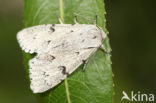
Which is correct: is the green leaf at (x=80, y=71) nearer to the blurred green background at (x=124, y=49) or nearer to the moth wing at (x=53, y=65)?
the moth wing at (x=53, y=65)

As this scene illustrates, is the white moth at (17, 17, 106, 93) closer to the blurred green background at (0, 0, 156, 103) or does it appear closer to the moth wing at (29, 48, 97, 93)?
the moth wing at (29, 48, 97, 93)

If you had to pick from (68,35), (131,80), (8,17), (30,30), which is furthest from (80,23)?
(8,17)

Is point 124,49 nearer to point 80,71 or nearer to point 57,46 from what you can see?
point 57,46

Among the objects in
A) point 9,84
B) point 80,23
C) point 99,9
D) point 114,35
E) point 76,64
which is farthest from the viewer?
point 114,35

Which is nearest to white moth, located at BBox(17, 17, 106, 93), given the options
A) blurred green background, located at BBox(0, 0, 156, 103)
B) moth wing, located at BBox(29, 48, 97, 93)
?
moth wing, located at BBox(29, 48, 97, 93)

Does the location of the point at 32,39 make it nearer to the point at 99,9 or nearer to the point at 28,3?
the point at 28,3

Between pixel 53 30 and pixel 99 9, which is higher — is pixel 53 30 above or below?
below
